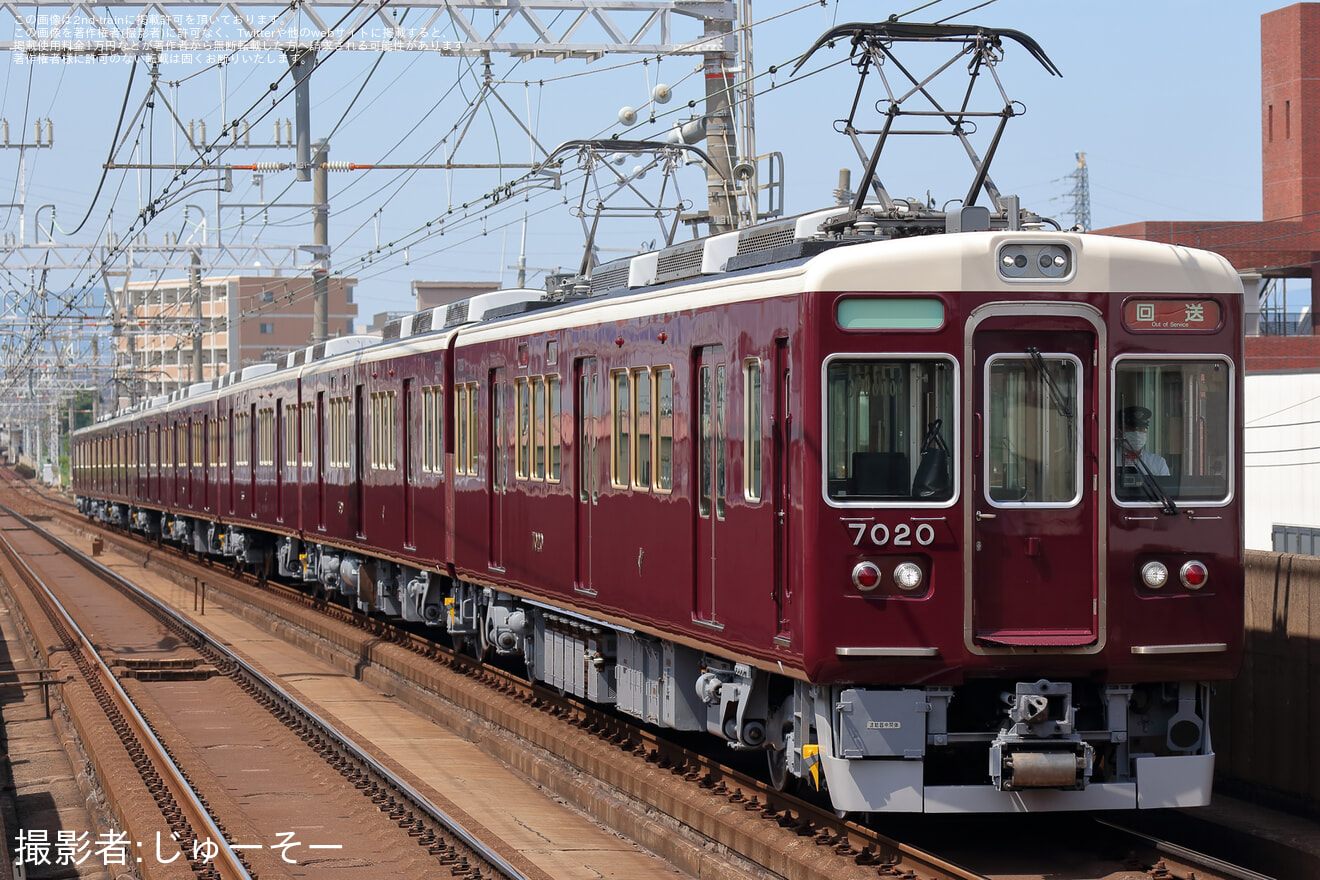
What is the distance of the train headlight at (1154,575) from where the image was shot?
8367 mm

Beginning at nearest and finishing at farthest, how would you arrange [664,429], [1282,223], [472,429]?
[664,429] → [472,429] → [1282,223]

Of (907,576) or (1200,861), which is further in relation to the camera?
(907,576)

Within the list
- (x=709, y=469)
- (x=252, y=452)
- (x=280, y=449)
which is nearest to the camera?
(x=709, y=469)

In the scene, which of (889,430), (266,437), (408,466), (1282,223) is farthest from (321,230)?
(1282,223)

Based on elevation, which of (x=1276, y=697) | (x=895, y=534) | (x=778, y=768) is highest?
(x=895, y=534)

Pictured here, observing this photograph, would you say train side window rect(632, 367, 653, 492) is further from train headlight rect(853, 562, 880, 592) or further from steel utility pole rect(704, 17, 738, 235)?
steel utility pole rect(704, 17, 738, 235)

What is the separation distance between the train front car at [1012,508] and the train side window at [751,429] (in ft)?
2.34

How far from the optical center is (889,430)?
27.4 feet

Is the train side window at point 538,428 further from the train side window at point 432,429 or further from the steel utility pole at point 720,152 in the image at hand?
the train side window at point 432,429

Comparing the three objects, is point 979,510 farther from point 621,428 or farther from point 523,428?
point 523,428

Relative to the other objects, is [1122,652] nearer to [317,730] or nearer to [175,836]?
[175,836]

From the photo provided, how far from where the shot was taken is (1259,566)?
33.8 ft

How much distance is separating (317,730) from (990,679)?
682 cm

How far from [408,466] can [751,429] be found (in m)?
8.81
